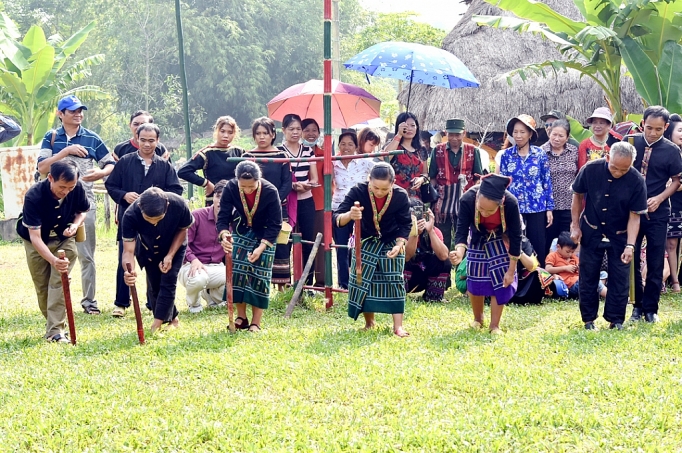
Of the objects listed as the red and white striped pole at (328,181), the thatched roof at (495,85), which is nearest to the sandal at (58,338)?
the red and white striped pole at (328,181)

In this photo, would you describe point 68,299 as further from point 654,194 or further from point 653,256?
point 654,194

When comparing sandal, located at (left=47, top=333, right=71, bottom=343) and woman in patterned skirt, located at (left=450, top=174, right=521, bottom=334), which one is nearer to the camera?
woman in patterned skirt, located at (left=450, top=174, right=521, bottom=334)

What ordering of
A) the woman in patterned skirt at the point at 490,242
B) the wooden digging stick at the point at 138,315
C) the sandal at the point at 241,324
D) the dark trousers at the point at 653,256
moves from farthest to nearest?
the dark trousers at the point at 653,256
the sandal at the point at 241,324
the woman in patterned skirt at the point at 490,242
the wooden digging stick at the point at 138,315

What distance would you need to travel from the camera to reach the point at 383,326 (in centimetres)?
778

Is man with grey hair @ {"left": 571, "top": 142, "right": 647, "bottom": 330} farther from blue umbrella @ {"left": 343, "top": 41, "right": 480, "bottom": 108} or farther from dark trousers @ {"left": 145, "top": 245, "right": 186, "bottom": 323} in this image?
dark trousers @ {"left": 145, "top": 245, "right": 186, "bottom": 323}

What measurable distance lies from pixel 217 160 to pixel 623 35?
5.47 meters

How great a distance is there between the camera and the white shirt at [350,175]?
368 inches

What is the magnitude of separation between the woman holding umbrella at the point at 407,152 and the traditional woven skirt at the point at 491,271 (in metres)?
1.94

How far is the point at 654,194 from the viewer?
835cm

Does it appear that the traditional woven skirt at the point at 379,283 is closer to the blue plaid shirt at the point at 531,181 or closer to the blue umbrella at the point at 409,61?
the blue umbrella at the point at 409,61

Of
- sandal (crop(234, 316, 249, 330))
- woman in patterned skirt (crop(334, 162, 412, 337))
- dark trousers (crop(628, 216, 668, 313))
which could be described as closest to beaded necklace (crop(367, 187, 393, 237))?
woman in patterned skirt (crop(334, 162, 412, 337))

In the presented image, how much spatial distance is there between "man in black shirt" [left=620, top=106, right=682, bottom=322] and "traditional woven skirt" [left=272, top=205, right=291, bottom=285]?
3658 mm

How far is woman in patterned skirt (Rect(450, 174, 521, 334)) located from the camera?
7168mm

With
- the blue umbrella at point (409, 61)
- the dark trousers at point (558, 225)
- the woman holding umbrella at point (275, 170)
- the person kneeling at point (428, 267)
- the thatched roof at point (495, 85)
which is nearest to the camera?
the woman holding umbrella at point (275, 170)
